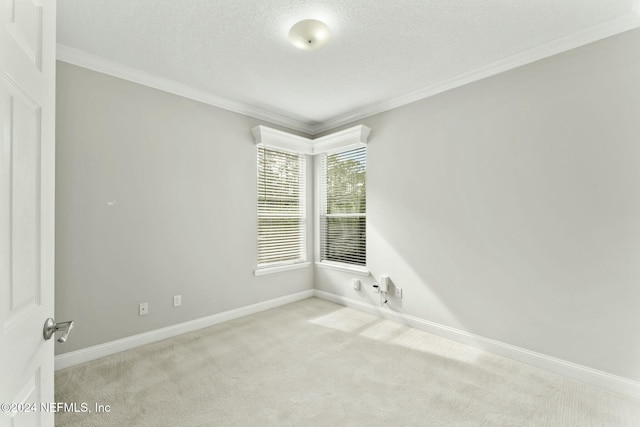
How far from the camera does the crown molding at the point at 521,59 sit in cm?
203

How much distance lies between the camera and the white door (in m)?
0.70

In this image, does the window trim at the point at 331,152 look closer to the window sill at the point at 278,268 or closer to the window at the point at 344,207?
the window at the point at 344,207

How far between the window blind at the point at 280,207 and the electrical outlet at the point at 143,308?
1319 millimetres

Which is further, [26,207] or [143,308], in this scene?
[143,308]

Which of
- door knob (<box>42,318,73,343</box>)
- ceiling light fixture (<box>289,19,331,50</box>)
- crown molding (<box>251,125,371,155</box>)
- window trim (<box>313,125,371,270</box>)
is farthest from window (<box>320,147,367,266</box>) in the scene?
door knob (<box>42,318,73,343</box>)

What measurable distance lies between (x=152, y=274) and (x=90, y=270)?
49 centimetres

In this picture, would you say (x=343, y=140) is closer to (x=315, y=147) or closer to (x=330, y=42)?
(x=315, y=147)

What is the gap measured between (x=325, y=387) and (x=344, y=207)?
2.39 meters

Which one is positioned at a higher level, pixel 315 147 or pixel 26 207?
pixel 315 147

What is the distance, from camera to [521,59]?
2441mm

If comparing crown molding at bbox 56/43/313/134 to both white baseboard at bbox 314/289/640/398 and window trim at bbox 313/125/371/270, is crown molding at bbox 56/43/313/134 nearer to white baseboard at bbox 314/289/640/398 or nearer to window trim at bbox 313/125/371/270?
window trim at bbox 313/125/371/270

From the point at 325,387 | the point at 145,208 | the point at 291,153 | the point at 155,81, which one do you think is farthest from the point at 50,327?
the point at 291,153

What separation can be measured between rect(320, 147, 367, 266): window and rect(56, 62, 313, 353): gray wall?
44.1 inches

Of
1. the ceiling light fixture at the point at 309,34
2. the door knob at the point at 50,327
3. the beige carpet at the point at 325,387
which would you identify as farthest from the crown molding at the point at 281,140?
the door knob at the point at 50,327
